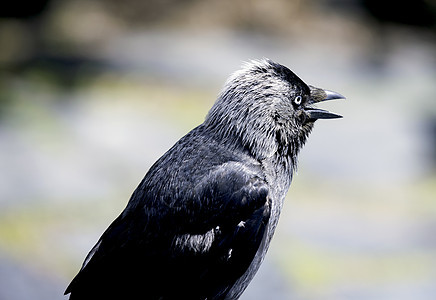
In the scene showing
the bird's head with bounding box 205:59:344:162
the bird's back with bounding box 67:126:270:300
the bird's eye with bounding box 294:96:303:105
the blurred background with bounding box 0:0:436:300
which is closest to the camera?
the bird's back with bounding box 67:126:270:300

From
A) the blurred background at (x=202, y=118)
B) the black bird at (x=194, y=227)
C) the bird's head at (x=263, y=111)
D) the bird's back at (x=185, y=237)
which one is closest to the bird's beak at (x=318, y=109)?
the bird's head at (x=263, y=111)

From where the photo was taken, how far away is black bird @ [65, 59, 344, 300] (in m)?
4.61

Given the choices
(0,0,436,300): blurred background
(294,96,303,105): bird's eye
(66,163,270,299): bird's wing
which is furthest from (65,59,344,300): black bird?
(0,0,436,300): blurred background

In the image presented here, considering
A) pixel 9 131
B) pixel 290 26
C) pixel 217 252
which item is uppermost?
pixel 290 26

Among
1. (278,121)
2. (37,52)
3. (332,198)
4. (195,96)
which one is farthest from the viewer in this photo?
(37,52)

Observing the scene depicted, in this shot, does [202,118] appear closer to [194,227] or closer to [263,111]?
[263,111]

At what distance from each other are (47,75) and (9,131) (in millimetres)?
2499

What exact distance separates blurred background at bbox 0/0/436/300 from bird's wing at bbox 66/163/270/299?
10.8ft

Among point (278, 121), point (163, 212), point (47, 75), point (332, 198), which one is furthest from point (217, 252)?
point (47, 75)

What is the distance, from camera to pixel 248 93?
4.84 m

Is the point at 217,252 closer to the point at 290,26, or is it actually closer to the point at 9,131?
the point at 9,131

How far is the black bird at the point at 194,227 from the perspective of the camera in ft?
15.1

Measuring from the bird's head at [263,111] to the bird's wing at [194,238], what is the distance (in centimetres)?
26

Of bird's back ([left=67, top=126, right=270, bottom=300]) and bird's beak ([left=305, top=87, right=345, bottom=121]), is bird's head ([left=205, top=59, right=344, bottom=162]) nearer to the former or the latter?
bird's beak ([left=305, top=87, right=345, bottom=121])
